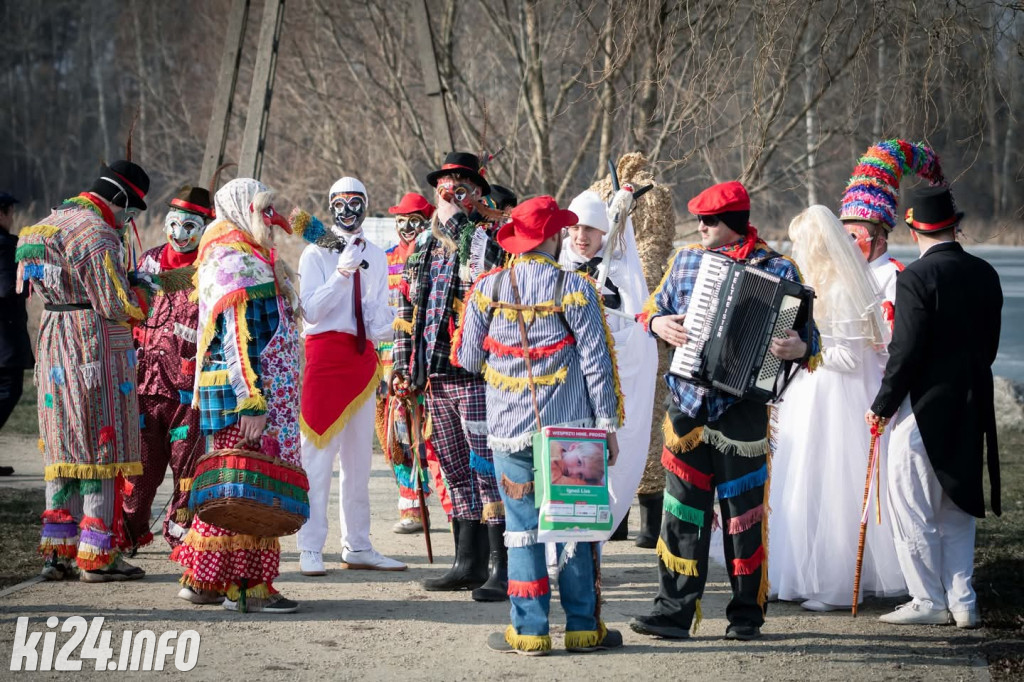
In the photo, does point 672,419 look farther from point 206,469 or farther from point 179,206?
point 179,206

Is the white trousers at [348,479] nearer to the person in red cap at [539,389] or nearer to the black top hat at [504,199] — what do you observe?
the person in red cap at [539,389]

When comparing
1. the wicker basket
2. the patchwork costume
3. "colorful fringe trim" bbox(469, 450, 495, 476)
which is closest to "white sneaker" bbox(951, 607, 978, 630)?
"colorful fringe trim" bbox(469, 450, 495, 476)

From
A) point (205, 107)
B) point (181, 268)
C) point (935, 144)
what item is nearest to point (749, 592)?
point (181, 268)

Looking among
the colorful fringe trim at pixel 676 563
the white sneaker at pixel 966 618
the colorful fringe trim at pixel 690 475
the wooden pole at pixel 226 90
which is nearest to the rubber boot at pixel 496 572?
the colorful fringe trim at pixel 676 563

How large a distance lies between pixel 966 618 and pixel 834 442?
1.08m

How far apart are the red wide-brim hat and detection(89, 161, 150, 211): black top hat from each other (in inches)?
98.5

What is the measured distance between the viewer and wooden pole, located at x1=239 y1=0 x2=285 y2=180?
35.4 feet

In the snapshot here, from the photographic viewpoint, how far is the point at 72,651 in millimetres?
5254

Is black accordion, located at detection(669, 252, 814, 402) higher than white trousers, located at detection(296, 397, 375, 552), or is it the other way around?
black accordion, located at detection(669, 252, 814, 402)

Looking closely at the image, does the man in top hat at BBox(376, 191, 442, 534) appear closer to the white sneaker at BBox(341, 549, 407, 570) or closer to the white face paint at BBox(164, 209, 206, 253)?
the white sneaker at BBox(341, 549, 407, 570)

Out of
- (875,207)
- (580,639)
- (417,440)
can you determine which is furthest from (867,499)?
(417,440)

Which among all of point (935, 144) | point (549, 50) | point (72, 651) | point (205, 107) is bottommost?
point (72, 651)

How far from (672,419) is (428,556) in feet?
7.40

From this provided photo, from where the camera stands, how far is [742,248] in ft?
17.9
